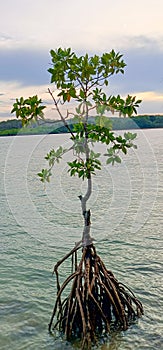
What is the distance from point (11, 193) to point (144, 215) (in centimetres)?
1024

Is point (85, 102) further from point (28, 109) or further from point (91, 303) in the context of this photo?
point (91, 303)

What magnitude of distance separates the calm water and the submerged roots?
275mm

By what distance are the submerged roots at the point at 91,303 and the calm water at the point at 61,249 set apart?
28 cm

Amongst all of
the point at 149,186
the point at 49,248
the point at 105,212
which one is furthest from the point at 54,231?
the point at 149,186

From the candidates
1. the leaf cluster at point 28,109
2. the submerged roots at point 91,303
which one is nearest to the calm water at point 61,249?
the submerged roots at point 91,303

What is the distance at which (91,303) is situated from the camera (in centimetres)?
744

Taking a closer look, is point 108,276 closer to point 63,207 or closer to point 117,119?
point 117,119

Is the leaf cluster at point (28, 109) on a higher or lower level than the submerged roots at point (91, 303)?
higher

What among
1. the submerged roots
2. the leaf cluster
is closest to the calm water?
the submerged roots

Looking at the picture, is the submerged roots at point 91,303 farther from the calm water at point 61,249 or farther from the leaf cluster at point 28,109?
the leaf cluster at point 28,109

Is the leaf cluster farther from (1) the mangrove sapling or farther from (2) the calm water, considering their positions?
(2) the calm water

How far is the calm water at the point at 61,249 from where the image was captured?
27.2ft

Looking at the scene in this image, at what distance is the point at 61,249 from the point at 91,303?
667 centimetres

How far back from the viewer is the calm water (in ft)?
27.2
